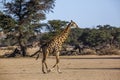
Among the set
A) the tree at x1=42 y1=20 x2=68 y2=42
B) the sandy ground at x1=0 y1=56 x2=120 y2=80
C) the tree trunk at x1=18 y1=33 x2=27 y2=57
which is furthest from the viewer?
the tree at x1=42 y1=20 x2=68 y2=42

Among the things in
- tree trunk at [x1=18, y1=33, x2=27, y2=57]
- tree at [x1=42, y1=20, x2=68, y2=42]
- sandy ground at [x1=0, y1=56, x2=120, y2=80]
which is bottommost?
sandy ground at [x1=0, y1=56, x2=120, y2=80]

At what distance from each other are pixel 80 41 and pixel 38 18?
14.1 meters

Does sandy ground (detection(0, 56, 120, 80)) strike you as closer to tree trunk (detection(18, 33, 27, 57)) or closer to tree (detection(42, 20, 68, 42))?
tree trunk (detection(18, 33, 27, 57))

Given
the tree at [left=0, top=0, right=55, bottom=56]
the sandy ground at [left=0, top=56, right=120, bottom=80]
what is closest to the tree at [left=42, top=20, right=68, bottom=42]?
the tree at [left=0, top=0, right=55, bottom=56]

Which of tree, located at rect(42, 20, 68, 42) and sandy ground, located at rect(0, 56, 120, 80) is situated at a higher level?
tree, located at rect(42, 20, 68, 42)

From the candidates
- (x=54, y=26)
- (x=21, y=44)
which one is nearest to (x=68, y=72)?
(x=21, y=44)

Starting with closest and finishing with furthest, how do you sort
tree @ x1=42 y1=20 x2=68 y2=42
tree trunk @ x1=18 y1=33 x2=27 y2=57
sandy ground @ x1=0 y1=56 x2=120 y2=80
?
1. sandy ground @ x1=0 y1=56 x2=120 y2=80
2. tree trunk @ x1=18 y1=33 x2=27 y2=57
3. tree @ x1=42 y1=20 x2=68 y2=42

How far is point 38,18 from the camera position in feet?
155

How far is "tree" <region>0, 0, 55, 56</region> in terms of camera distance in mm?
46309

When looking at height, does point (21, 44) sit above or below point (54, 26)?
below

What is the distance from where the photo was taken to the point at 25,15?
46938mm

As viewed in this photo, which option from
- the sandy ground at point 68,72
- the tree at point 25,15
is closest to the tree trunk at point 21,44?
the tree at point 25,15

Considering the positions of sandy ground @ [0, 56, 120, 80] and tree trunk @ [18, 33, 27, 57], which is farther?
tree trunk @ [18, 33, 27, 57]

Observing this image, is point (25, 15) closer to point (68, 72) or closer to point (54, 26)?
point (54, 26)
